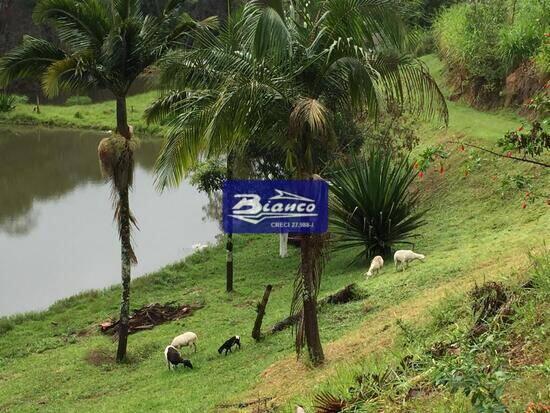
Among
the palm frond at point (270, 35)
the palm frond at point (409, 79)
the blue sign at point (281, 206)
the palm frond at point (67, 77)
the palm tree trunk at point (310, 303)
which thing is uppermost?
the palm frond at point (270, 35)

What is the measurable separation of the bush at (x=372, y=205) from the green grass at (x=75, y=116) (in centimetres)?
2629

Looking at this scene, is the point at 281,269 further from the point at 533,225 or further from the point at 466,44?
the point at 466,44

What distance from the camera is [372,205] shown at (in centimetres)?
1261

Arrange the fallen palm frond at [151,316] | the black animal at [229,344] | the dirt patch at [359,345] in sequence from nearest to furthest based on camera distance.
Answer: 1. the dirt patch at [359,345]
2. the black animal at [229,344]
3. the fallen palm frond at [151,316]

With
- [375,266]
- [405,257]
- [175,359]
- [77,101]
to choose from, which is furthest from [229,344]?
[77,101]

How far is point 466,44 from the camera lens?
67.3 feet

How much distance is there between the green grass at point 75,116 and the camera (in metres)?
40.6

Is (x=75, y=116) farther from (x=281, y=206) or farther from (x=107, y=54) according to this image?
(x=281, y=206)

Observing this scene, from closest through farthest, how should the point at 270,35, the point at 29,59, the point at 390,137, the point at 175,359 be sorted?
1. the point at 270,35
2. the point at 175,359
3. the point at 29,59
4. the point at 390,137

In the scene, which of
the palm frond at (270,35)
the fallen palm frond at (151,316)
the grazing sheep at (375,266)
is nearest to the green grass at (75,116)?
the fallen palm frond at (151,316)

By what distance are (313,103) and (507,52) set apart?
1428 cm

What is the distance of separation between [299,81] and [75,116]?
123ft

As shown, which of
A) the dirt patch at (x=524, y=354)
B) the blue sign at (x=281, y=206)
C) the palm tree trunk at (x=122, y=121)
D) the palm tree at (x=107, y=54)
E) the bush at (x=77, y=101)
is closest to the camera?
the dirt patch at (x=524, y=354)

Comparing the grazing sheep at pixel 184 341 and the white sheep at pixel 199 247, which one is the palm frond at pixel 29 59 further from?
the white sheep at pixel 199 247
